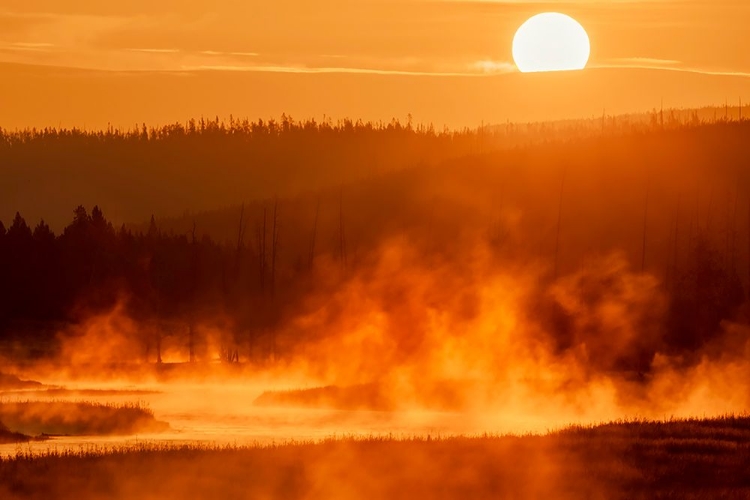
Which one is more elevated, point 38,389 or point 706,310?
point 706,310

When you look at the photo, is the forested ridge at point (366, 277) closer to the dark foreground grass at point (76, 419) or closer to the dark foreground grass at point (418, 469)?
the dark foreground grass at point (76, 419)

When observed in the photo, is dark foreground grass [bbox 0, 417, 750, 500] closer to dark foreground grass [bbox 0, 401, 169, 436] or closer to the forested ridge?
dark foreground grass [bbox 0, 401, 169, 436]

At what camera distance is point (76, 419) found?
53.8 m

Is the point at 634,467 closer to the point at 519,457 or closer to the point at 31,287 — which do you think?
the point at 519,457

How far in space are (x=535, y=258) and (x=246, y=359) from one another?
157ft

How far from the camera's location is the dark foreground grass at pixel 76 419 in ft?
171

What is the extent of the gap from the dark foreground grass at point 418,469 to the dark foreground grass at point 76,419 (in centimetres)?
1080

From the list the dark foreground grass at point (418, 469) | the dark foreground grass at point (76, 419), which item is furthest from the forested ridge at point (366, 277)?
the dark foreground grass at point (418, 469)

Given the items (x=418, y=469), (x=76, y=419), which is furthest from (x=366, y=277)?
(x=418, y=469)

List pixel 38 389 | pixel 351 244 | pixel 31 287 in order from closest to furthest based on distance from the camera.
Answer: pixel 38 389, pixel 31 287, pixel 351 244

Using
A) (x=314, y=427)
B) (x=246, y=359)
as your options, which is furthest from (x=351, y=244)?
(x=314, y=427)

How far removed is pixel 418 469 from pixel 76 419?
21.1 m

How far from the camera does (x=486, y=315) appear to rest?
126 meters

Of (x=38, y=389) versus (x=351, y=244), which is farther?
(x=351, y=244)
